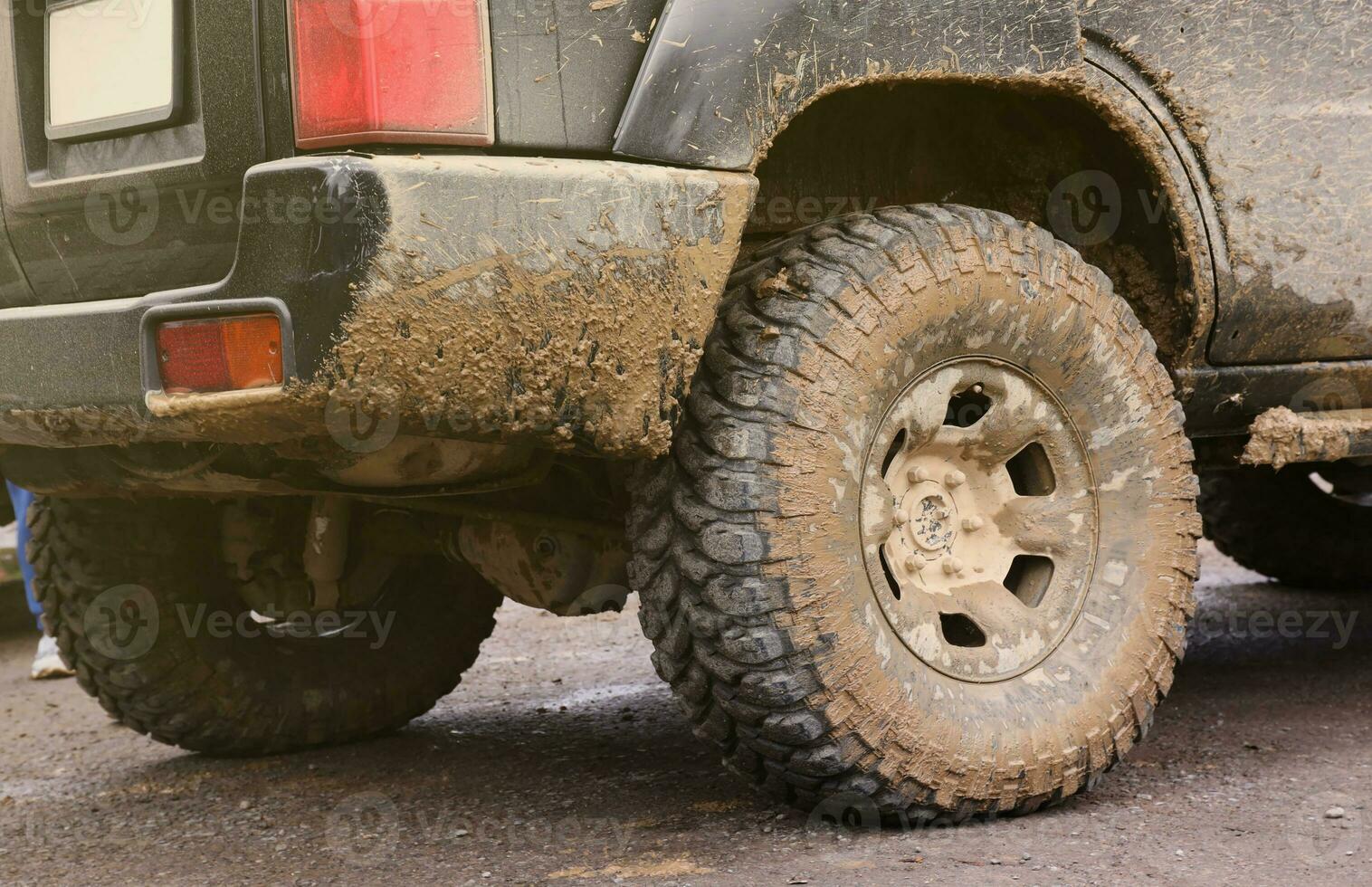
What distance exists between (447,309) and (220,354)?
1.03ft

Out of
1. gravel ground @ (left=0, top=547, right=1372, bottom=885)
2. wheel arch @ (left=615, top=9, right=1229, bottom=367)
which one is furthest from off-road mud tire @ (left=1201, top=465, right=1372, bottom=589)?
wheel arch @ (left=615, top=9, right=1229, bottom=367)

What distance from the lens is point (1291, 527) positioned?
190 inches

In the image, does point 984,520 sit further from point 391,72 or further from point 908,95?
point 391,72

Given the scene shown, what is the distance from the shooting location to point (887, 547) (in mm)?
2389

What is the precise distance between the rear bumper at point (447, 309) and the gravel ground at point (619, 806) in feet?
2.34

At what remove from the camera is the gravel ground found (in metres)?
2.20

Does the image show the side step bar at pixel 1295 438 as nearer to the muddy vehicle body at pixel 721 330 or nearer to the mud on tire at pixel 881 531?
the muddy vehicle body at pixel 721 330

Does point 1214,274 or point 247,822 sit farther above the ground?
point 1214,274

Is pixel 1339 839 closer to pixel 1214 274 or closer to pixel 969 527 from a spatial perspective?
pixel 969 527

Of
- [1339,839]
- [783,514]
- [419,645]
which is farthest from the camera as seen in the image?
[419,645]

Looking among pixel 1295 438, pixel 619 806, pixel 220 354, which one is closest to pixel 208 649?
pixel 619 806

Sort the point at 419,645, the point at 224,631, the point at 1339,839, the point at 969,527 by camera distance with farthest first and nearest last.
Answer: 1. the point at 419,645
2. the point at 224,631
3. the point at 969,527
4. the point at 1339,839

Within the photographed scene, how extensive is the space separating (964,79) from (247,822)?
1.82 m

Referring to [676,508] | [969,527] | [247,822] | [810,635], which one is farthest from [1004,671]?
[247,822]
